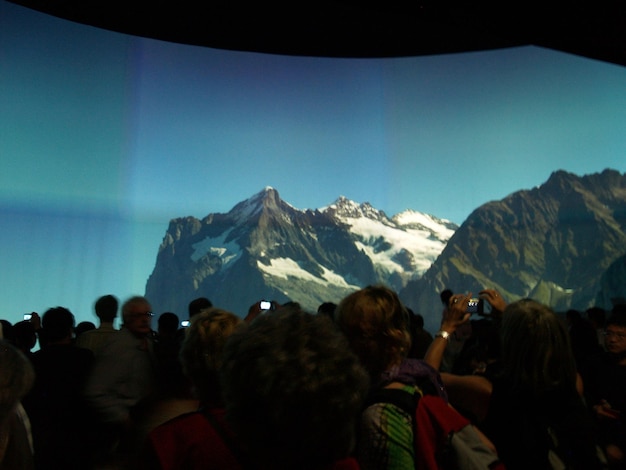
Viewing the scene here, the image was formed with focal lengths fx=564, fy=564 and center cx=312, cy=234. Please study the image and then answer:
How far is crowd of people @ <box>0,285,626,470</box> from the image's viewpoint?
32.4 inches

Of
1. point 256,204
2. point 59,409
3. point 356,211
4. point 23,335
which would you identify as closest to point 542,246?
point 356,211

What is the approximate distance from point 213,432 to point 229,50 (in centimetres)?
913

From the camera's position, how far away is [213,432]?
953mm

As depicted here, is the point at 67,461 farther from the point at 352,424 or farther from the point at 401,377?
the point at 352,424

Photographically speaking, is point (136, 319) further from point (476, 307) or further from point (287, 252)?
point (287, 252)

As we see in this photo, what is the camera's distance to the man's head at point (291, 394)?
796 millimetres

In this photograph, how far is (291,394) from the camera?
80 centimetres

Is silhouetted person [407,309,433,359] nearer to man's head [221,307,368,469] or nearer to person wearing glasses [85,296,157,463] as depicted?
person wearing glasses [85,296,157,463]

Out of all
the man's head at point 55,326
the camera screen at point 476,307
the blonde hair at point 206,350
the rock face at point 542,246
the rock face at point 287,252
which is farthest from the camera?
the rock face at point 542,246

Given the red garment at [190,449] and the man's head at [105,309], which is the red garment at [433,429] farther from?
the man's head at [105,309]

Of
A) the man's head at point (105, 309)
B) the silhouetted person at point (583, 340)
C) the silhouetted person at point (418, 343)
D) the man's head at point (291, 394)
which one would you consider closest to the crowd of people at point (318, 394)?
the man's head at point (291, 394)

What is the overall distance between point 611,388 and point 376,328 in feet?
4.11

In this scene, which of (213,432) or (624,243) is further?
(624,243)

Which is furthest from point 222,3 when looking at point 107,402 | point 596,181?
point 596,181
